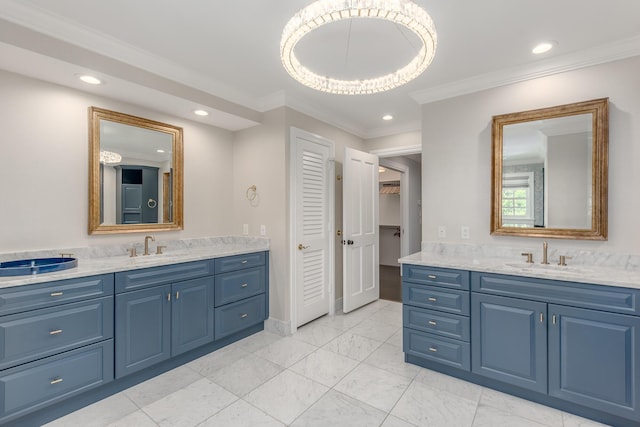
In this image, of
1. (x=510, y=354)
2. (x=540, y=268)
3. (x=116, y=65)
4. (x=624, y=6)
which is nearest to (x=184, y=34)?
(x=116, y=65)

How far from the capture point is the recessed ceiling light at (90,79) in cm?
220

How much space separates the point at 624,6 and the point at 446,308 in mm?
2233

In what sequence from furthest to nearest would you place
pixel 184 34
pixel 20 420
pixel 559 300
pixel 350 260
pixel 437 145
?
pixel 350 260 < pixel 437 145 < pixel 184 34 < pixel 559 300 < pixel 20 420

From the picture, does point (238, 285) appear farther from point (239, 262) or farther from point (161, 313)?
point (161, 313)

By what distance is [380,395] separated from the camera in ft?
7.06

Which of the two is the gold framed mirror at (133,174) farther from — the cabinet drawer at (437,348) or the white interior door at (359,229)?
the cabinet drawer at (437,348)

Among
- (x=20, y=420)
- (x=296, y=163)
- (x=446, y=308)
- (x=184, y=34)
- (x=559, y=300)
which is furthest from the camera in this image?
(x=296, y=163)

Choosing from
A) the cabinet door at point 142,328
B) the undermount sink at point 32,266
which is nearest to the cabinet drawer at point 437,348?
the cabinet door at point 142,328

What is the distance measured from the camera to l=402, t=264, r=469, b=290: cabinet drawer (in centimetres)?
234

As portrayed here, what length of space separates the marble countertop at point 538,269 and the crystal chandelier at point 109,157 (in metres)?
2.65

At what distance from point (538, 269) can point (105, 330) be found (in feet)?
10.1

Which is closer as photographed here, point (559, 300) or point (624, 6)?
point (624, 6)

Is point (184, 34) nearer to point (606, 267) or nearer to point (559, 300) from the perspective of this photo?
point (559, 300)

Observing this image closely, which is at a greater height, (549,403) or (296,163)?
(296,163)
